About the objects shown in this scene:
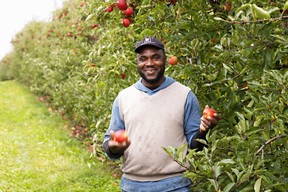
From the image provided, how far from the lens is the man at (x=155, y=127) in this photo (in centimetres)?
221

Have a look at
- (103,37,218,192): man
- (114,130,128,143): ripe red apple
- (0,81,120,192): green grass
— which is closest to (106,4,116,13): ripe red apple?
(103,37,218,192): man

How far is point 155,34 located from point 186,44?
0.38m

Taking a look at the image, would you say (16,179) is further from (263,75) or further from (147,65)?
(263,75)

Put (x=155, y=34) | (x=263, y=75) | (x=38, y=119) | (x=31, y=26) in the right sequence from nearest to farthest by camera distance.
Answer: (x=263, y=75) → (x=155, y=34) → (x=38, y=119) → (x=31, y=26)

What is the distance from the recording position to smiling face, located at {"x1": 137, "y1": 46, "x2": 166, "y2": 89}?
2.25 m

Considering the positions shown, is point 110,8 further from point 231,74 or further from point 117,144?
point 117,144

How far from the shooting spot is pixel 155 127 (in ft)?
7.28

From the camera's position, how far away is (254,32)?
190 cm

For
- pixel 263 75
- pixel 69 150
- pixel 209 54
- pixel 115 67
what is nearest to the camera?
pixel 263 75

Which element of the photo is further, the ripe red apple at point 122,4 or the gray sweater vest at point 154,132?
the ripe red apple at point 122,4

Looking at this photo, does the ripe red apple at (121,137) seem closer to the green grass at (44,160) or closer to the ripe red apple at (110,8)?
the ripe red apple at (110,8)

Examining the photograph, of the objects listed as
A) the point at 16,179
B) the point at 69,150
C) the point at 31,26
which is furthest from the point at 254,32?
the point at 31,26

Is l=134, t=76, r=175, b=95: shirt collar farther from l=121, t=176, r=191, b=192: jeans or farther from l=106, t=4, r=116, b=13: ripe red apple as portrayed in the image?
l=106, t=4, r=116, b=13: ripe red apple

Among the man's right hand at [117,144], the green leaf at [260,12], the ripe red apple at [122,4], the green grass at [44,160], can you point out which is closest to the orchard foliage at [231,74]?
the green leaf at [260,12]
